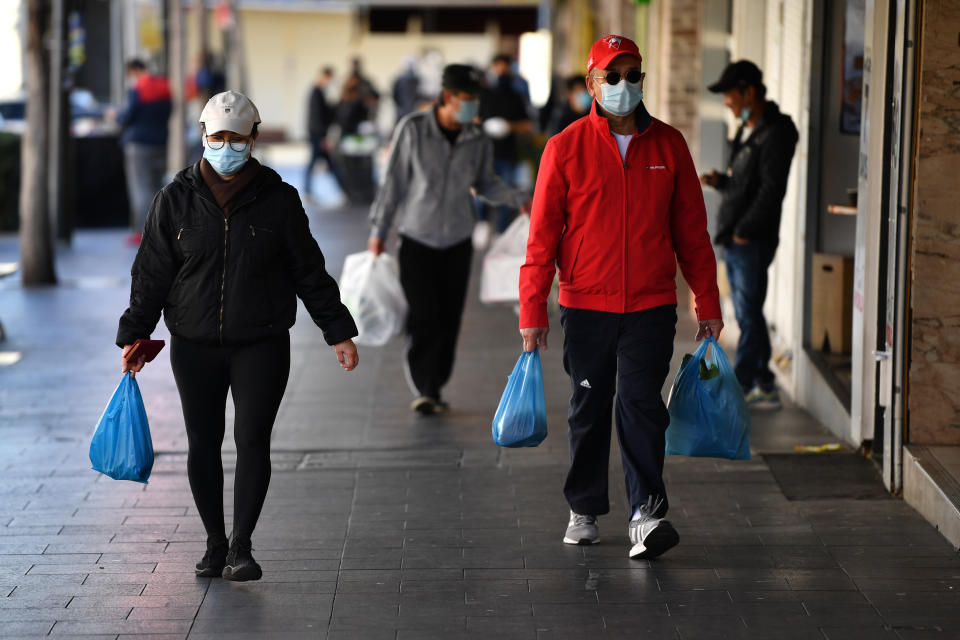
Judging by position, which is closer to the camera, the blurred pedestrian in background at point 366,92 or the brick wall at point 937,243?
the brick wall at point 937,243

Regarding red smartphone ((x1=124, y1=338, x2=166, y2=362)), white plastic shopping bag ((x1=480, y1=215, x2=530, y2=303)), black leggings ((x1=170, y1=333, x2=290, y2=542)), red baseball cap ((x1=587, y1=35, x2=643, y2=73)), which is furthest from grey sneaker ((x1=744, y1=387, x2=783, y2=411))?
red smartphone ((x1=124, y1=338, x2=166, y2=362))

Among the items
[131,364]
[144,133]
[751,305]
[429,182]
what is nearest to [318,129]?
[144,133]

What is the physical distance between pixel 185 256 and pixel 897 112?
3.08 meters

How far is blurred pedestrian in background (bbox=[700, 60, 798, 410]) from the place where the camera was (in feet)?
26.3

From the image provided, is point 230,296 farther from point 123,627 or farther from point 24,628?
point 24,628

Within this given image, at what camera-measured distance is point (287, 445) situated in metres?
7.76

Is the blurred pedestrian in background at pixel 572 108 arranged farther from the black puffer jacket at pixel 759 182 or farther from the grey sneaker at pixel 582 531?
the grey sneaker at pixel 582 531

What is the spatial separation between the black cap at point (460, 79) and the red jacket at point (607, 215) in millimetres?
2433

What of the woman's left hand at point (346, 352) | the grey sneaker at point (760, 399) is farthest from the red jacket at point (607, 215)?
the grey sneaker at point (760, 399)

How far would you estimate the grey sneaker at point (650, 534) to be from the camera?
5.55 metres

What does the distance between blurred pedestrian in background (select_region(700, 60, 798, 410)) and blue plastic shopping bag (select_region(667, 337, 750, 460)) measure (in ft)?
7.86

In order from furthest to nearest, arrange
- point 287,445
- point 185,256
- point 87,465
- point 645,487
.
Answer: point 287,445 < point 87,465 < point 645,487 < point 185,256

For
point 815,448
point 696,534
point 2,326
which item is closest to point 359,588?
point 696,534

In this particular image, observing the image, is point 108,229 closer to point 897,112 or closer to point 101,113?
point 101,113
